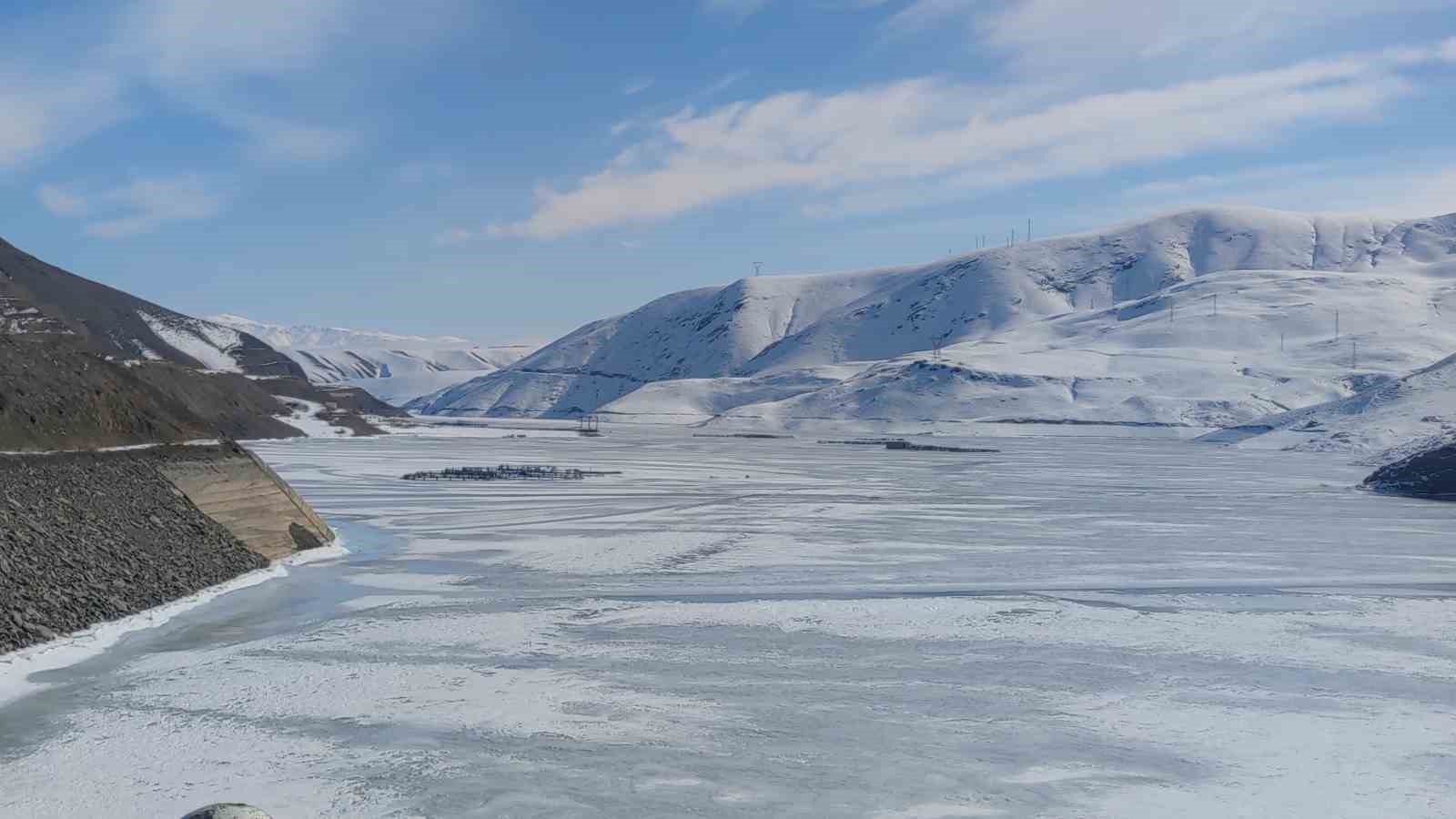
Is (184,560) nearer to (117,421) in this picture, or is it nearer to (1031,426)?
(117,421)

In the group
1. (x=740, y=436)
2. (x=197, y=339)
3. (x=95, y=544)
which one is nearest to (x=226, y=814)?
(x=95, y=544)

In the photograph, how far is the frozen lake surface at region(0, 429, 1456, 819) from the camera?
1402cm

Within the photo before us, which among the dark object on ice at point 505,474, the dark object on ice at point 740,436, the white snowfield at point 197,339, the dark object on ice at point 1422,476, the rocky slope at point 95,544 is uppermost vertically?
the white snowfield at point 197,339

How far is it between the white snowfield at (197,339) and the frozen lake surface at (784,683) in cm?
11629

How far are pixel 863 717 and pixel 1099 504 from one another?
115ft

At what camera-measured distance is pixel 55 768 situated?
14.4 metres

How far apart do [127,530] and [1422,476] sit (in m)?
54.4

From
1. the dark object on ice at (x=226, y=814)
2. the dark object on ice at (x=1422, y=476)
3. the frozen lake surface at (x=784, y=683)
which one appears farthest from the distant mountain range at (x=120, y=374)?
the dark object on ice at (x=1422, y=476)

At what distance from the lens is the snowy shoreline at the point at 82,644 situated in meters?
18.1

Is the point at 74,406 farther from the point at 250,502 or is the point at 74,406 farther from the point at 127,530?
the point at 127,530

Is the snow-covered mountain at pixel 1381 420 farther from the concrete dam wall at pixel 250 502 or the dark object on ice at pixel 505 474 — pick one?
the concrete dam wall at pixel 250 502

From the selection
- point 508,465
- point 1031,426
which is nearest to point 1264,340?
point 1031,426

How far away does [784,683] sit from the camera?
61.9 ft

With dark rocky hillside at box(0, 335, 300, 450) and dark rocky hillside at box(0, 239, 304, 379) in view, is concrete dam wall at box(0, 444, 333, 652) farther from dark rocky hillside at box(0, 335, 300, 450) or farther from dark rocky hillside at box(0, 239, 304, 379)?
dark rocky hillside at box(0, 239, 304, 379)
